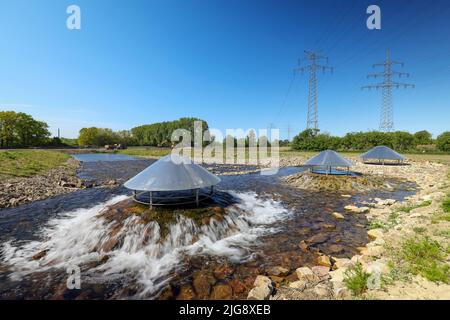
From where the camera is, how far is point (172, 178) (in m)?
8.34

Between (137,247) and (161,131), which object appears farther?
(161,131)

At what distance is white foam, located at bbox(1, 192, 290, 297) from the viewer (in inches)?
223

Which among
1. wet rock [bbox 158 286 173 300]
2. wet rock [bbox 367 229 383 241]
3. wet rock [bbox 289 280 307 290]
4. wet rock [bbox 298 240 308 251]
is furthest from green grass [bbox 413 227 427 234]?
wet rock [bbox 158 286 173 300]

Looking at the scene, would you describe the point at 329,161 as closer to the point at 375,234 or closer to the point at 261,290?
the point at 375,234

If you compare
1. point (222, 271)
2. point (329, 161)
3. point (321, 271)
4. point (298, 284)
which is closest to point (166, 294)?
point (222, 271)

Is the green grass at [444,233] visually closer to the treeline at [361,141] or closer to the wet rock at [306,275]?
the wet rock at [306,275]

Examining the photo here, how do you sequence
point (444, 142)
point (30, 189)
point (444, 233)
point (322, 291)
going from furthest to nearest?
point (444, 142), point (30, 189), point (444, 233), point (322, 291)

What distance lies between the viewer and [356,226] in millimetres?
8664

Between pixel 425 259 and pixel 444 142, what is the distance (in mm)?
51202

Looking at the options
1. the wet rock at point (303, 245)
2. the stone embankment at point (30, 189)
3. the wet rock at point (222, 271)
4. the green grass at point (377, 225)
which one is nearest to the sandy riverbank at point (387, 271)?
the green grass at point (377, 225)

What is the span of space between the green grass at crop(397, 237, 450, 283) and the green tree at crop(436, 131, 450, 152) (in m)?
49.2

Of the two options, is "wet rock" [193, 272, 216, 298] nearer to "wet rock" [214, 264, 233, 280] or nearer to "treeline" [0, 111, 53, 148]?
"wet rock" [214, 264, 233, 280]
